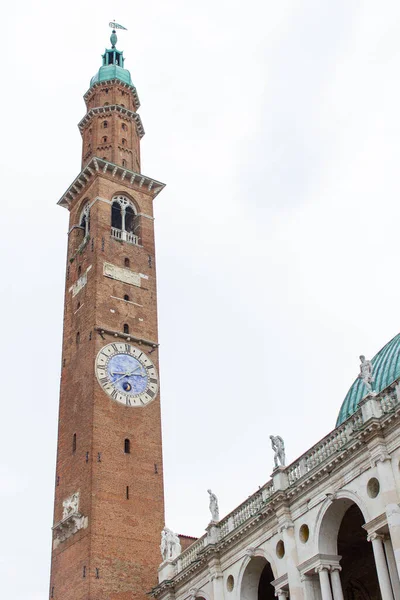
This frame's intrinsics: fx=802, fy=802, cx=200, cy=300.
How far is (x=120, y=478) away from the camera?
128ft

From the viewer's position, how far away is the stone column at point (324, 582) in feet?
81.1

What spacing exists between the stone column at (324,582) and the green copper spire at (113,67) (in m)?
40.2

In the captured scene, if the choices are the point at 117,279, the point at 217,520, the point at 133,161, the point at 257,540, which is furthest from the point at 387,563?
the point at 133,161

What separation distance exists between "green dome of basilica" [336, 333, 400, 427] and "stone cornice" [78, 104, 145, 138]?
27.5 m

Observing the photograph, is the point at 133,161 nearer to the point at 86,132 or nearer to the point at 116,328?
the point at 86,132

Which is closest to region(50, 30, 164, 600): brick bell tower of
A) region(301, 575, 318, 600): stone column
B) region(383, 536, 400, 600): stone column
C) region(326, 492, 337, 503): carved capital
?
region(301, 575, 318, 600): stone column

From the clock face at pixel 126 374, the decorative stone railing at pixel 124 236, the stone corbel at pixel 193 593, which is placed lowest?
the stone corbel at pixel 193 593

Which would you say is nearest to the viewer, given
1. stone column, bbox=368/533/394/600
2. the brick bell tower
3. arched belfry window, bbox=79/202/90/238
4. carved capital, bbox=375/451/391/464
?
stone column, bbox=368/533/394/600

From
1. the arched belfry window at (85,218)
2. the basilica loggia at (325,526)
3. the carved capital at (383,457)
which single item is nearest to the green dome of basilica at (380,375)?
the basilica loggia at (325,526)

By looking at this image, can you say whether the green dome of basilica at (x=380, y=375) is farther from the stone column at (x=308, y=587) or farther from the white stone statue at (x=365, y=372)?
the stone column at (x=308, y=587)

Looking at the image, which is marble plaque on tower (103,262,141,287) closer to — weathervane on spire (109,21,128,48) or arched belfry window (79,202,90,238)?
arched belfry window (79,202,90,238)

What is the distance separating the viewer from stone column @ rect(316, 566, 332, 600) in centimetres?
2472

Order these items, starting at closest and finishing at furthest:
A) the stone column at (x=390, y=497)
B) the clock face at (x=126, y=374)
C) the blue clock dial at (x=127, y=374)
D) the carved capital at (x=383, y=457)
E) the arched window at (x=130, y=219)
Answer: the stone column at (x=390, y=497) < the carved capital at (x=383, y=457) < the clock face at (x=126, y=374) < the blue clock dial at (x=127, y=374) < the arched window at (x=130, y=219)

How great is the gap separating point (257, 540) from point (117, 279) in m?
20.6
